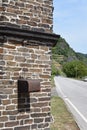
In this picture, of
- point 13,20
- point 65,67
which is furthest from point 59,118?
point 65,67

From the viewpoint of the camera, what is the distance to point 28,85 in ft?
21.2

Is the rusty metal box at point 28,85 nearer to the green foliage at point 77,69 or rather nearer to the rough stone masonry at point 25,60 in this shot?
the rough stone masonry at point 25,60

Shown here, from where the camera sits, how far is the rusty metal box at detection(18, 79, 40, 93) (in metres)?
6.48

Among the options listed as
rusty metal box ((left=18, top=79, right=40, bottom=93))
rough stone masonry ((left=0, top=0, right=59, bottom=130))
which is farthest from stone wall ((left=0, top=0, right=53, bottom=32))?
rusty metal box ((left=18, top=79, right=40, bottom=93))

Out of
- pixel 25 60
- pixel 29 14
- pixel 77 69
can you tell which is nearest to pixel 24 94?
pixel 25 60

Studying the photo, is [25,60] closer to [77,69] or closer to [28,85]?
[28,85]

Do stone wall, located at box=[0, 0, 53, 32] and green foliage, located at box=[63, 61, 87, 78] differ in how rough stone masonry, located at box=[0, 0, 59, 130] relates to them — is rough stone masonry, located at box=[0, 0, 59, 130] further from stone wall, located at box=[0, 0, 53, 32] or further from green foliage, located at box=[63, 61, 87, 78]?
green foliage, located at box=[63, 61, 87, 78]

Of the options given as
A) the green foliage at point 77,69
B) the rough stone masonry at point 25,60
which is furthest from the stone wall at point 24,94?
the green foliage at point 77,69

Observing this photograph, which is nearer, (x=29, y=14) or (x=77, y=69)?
(x=29, y=14)

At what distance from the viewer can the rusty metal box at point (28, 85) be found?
6.48 meters

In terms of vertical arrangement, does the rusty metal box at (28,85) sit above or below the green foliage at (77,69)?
above

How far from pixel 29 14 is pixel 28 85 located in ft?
4.27

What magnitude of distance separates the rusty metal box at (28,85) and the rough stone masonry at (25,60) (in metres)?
0.03

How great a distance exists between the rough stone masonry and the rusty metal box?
3 centimetres
